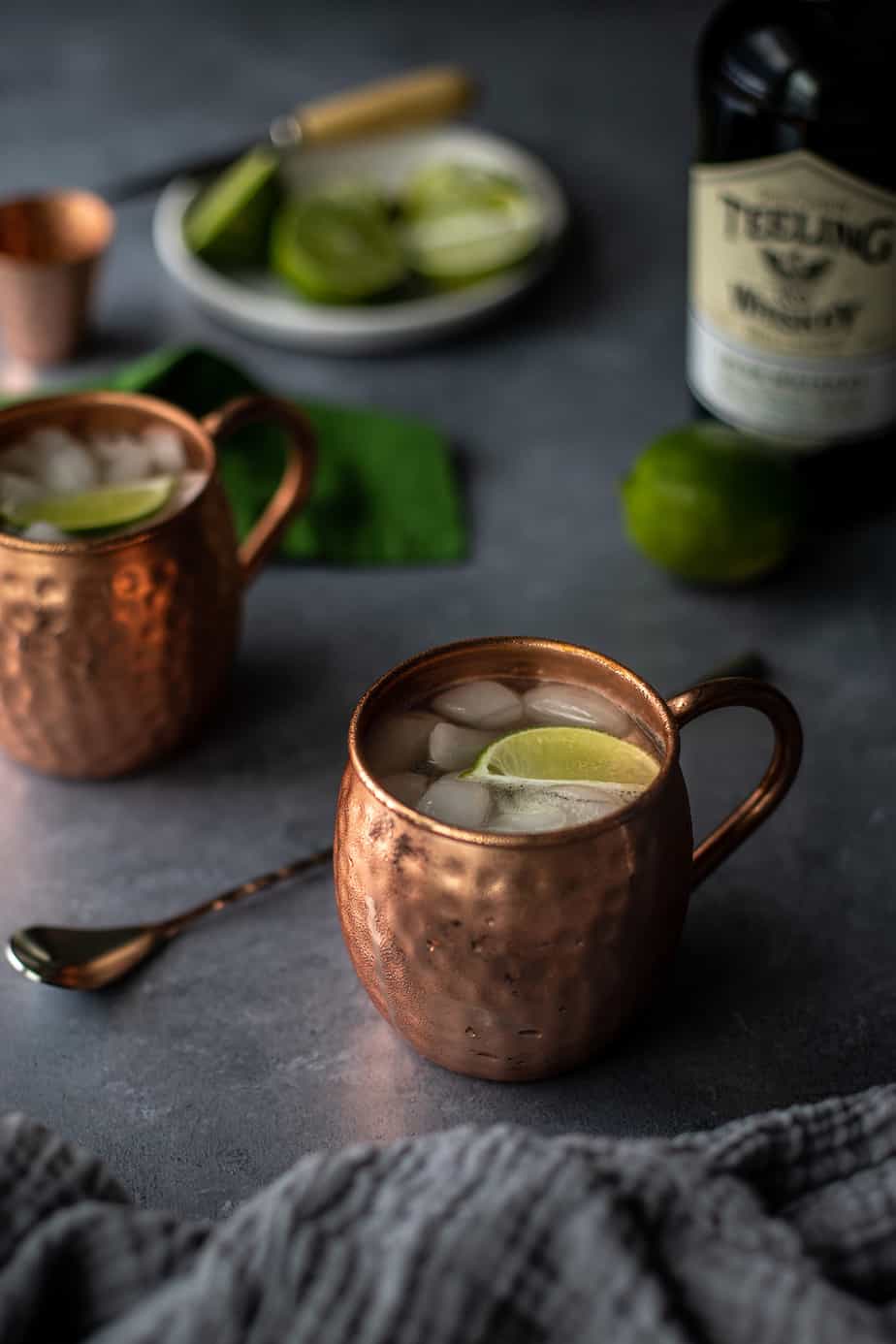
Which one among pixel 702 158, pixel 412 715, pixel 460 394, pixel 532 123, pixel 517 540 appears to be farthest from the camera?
pixel 532 123

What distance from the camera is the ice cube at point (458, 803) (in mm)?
614

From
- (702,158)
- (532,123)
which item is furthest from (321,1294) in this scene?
(532,123)

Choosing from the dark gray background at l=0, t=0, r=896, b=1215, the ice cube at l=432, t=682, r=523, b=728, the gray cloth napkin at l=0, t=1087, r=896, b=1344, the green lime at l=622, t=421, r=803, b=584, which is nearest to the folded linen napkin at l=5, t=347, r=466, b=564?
the dark gray background at l=0, t=0, r=896, b=1215

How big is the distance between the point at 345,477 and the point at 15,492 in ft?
1.01

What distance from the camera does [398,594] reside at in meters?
1.00

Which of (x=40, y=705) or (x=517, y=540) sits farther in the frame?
(x=517, y=540)

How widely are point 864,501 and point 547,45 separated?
2.95 ft

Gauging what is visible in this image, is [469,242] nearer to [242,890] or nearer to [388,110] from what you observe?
[388,110]

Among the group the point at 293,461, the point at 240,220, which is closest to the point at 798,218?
the point at 293,461

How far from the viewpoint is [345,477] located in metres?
1.08

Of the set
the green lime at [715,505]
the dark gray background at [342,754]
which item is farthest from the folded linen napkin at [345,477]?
the green lime at [715,505]

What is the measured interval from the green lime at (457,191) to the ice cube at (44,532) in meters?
0.63

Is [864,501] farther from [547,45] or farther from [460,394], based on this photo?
[547,45]

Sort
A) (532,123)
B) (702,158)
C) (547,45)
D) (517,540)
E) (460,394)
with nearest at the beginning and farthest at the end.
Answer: (702,158) → (517,540) → (460,394) → (532,123) → (547,45)
